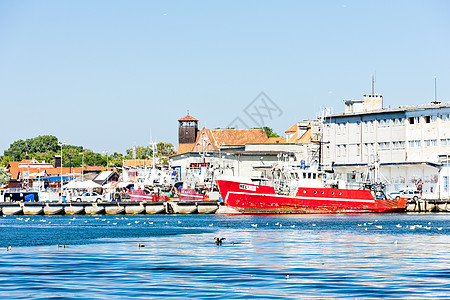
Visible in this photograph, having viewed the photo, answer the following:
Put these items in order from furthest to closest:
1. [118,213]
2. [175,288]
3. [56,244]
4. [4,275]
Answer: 1. [118,213]
2. [56,244]
3. [4,275]
4. [175,288]

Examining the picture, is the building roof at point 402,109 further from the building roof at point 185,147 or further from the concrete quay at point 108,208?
the building roof at point 185,147

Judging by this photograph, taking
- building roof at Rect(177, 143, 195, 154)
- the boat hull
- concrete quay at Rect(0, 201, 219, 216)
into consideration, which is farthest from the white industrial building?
building roof at Rect(177, 143, 195, 154)

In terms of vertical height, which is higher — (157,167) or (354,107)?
(354,107)

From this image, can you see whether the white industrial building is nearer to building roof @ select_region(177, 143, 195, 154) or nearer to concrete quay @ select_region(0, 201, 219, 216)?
concrete quay @ select_region(0, 201, 219, 216)

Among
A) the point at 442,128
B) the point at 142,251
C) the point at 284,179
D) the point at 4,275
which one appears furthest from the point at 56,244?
the point at 442,128

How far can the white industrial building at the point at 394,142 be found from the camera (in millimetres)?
105812

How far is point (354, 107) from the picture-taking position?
400 ft

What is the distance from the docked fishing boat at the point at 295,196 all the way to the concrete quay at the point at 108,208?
25.7 feet

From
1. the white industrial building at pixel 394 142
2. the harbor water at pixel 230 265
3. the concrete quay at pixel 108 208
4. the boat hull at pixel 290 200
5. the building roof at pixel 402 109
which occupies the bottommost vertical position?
the harbor water at pixel 230 265

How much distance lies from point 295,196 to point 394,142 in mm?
30306

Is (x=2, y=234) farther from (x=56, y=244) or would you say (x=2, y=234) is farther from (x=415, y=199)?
(x=415, y=199)

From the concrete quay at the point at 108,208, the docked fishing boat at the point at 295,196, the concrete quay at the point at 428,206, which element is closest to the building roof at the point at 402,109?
the concrete quay at the point at 428,206

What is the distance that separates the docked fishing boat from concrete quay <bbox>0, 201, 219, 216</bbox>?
7.82m

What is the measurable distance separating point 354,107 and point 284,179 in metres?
34.3
